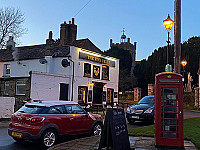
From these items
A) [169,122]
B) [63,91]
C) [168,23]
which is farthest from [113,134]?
[63,91]

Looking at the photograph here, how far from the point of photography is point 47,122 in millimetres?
7656

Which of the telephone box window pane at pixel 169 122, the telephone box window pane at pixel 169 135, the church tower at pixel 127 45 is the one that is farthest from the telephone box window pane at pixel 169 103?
the church tower at pixel 127 45

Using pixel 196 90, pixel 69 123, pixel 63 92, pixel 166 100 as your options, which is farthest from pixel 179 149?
pixel 196 90

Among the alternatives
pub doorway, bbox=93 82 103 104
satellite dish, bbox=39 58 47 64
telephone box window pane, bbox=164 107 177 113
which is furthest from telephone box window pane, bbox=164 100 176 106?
pub doorway, bbox=93 82 103 104

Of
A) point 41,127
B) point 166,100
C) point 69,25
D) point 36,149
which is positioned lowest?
point 36,149

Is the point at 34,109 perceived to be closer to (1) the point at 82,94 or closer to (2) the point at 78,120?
(2) the point at 78,120

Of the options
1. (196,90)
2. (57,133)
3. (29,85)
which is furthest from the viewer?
(196,90)

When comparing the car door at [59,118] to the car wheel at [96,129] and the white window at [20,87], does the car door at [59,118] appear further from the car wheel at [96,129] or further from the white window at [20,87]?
the white window at [20,87]

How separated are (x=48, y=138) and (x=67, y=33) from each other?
2608 cm

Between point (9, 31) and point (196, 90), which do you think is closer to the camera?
point (196, 90)

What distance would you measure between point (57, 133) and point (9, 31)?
29.2 m

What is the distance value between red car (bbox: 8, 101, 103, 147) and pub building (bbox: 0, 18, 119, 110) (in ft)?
41.2

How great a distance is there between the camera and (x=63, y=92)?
2447cm

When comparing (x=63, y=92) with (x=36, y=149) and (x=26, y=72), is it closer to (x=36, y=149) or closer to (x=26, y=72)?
(x=26, y=72)
